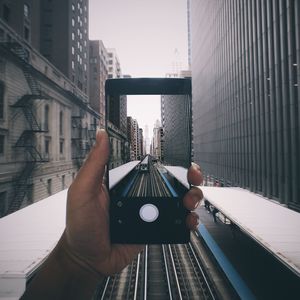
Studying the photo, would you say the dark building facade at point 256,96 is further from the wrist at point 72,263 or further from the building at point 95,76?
the building at point 95,76

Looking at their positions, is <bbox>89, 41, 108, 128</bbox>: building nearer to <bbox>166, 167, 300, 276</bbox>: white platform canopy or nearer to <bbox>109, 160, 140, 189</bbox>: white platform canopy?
<bbox>166, 167, 300, 276</bbox>: white platform canopy

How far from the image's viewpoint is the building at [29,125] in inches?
787

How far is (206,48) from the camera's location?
4678 centimetres

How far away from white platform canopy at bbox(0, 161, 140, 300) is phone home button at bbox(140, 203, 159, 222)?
58 cm

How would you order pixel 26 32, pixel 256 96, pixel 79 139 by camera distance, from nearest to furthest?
1. pixel 256 96
2. pixel 26 32
3. pixel 79 139

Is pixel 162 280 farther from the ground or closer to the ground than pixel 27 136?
closer to the ground

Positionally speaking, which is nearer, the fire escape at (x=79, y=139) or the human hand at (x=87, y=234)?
the human hand at (x=87, y=234)

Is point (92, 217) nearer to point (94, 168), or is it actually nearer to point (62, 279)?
point (94, 168)

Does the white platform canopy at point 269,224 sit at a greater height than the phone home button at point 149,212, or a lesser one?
lesser

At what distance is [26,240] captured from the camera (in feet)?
28.5

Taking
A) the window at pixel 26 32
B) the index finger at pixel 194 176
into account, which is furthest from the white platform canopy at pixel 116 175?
the window at pixel 26 32

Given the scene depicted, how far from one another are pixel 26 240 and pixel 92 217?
23.3ft

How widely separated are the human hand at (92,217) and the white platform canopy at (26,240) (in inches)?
15.7

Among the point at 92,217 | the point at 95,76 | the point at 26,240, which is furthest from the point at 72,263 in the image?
the point at 95,76
